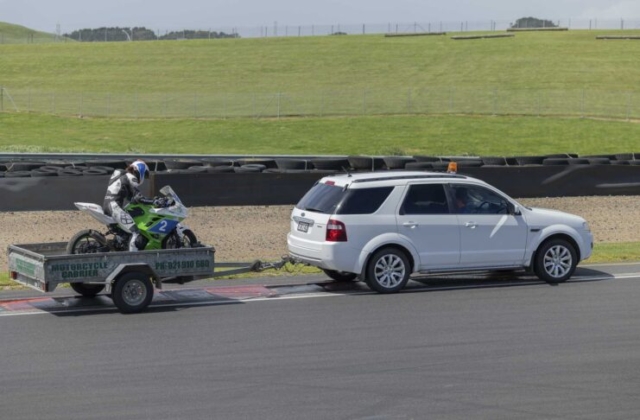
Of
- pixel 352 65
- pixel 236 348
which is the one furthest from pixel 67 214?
pixel 352 65

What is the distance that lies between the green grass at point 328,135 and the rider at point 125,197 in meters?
33.1

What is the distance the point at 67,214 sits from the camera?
25.6 meters

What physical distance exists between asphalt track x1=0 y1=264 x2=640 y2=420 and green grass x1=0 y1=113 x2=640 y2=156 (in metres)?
33.8

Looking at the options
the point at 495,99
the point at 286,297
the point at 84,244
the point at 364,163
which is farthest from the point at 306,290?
the point at 495,99

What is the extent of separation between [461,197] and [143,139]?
138 ft

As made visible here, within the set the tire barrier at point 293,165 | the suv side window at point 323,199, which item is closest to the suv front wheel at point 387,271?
the suv side window at point 323,199

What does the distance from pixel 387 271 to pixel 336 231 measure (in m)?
0.97

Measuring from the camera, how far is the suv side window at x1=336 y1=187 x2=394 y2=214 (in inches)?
627

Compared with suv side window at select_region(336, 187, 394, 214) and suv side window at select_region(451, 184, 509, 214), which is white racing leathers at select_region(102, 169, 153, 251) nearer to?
suv side window at select_region(336, 187, 394, 214)

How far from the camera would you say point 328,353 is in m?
12.0

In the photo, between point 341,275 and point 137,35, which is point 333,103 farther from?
point 137,35

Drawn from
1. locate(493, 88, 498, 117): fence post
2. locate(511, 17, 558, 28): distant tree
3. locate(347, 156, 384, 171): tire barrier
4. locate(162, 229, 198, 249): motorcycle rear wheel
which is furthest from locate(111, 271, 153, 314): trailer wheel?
locate(511, 17, 558, 28): distant tree

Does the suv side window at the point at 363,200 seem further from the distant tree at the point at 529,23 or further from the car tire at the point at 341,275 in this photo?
the distant tree at the point at 529,23

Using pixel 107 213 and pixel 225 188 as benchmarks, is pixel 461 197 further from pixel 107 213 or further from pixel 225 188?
pixel 225 188
